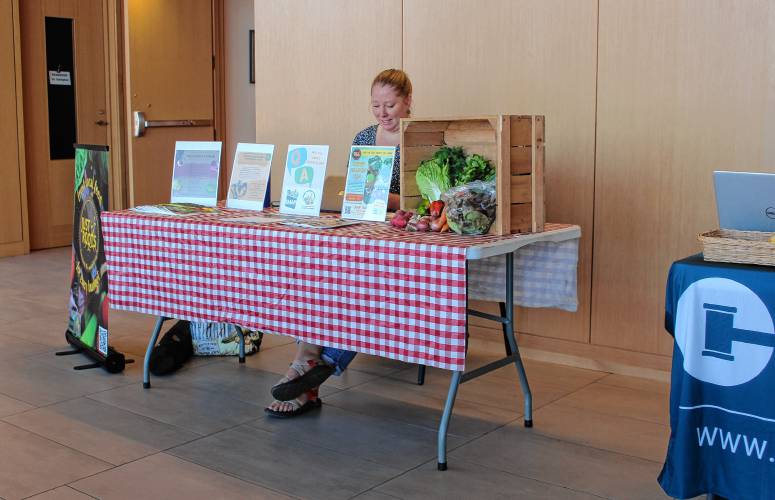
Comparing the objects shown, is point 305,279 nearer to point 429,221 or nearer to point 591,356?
point 429,221

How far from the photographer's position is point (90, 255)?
406cm

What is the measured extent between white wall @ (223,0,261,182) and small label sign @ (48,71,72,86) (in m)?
1.42

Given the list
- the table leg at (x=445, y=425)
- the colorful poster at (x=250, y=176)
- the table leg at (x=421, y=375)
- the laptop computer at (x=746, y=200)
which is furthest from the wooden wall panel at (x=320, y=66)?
the laptop computer at (x=746, y=200)

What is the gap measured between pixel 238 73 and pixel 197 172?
448cm

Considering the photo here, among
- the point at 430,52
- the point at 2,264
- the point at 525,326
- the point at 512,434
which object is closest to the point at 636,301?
the point at 525,326

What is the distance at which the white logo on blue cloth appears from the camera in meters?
2.22

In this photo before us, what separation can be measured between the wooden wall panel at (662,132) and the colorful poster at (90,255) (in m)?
2.28

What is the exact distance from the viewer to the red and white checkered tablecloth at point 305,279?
2.78m

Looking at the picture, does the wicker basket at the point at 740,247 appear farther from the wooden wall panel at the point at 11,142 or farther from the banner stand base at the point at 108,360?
the wooden wall panel at the point at 11,142

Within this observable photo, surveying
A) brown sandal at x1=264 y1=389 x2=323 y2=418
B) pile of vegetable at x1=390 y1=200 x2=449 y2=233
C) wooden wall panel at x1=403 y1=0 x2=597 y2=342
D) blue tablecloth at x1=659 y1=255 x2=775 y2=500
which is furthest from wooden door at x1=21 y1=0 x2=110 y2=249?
blue tablecloth at x1=659 y1=255 x2=775 y2=500

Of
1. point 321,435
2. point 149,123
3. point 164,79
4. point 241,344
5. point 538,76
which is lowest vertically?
point 321,435

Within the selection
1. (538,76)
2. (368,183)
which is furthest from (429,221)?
(538,76)

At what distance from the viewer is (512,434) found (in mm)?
3246

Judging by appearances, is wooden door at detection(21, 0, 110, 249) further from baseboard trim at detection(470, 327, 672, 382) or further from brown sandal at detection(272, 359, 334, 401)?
brown sandal at detection(272, 359, 334, 401)
